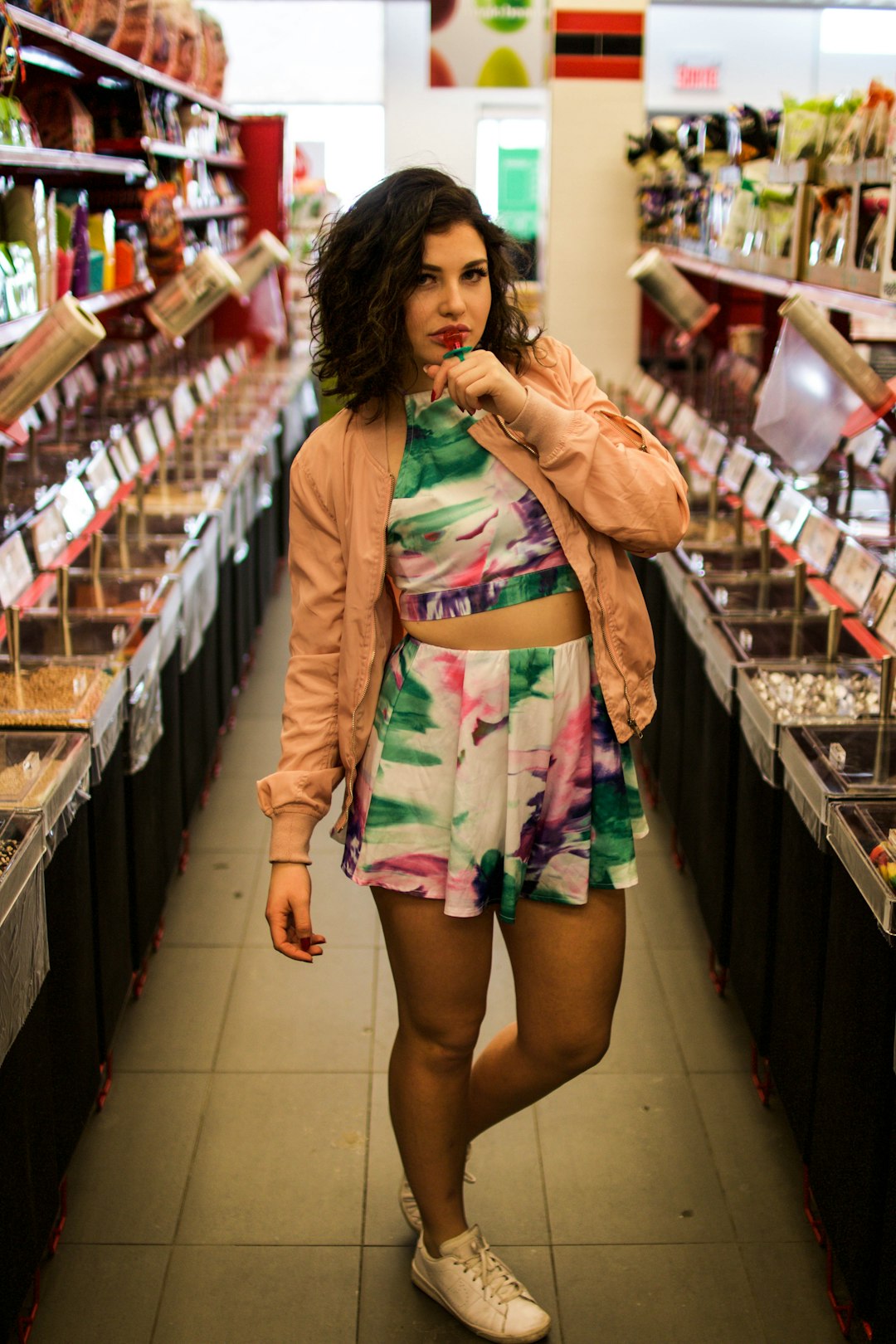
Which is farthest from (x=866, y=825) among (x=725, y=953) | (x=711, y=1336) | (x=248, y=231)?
(x=248, y=231)

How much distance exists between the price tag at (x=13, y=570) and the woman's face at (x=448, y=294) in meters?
1.50

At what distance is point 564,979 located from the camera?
1.74 m

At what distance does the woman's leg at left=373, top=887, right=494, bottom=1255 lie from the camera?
1.75m

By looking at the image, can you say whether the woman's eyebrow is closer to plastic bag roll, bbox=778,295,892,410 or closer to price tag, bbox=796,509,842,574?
plastic bag roll, bbox=778,295,892,410

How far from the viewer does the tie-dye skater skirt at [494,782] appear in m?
1.64

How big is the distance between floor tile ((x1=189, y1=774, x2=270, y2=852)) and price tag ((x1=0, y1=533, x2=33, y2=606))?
91 cm

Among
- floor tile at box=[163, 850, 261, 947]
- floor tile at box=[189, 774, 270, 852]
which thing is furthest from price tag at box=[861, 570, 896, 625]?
floor tile at box=[189, 774, 270, 852]

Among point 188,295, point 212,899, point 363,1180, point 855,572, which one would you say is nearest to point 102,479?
point 188,295

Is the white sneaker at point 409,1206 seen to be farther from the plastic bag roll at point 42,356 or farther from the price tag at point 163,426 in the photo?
the price tag at point 163,426

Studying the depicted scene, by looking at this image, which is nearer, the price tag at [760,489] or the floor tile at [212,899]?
the floor tile at [212,899]

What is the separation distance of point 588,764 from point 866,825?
0.45m

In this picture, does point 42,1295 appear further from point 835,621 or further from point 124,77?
point 124,77

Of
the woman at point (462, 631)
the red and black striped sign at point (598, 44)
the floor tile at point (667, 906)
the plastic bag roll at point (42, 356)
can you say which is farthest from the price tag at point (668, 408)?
the woman at point (462, 631)

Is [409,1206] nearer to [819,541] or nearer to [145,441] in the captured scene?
[819,541]
